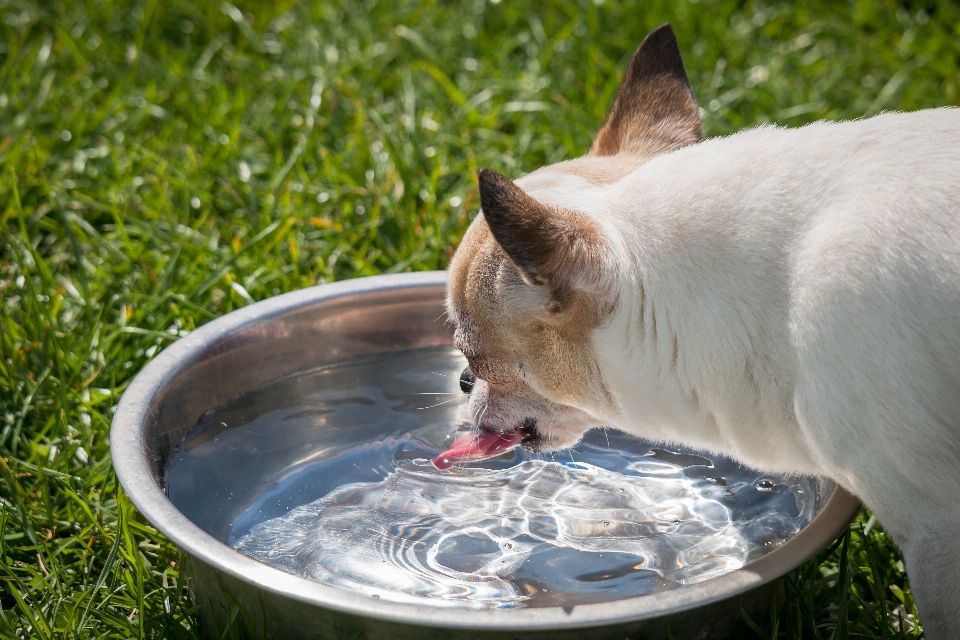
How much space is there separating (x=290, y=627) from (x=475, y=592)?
614 millimetres

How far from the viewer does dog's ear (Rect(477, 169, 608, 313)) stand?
7.77ft

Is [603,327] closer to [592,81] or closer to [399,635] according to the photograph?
[399,635]

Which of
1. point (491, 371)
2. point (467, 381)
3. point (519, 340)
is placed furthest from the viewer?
point (467, 381)

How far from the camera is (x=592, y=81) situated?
6.42m

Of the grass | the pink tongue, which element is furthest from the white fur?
the grass

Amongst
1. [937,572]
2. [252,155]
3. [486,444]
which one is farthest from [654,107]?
[252,155]

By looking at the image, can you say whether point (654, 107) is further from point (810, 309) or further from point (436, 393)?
point (436, 393)

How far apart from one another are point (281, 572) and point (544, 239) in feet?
3.28

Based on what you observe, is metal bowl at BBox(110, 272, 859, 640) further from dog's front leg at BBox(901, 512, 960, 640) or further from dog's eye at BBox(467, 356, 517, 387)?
dog's eye at BBox(467, 356, 517, 387)

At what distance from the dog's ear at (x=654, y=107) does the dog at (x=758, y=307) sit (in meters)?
0.12

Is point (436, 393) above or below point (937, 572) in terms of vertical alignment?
below

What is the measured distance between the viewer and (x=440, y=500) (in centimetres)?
356

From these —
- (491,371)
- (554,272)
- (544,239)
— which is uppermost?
(544,239)

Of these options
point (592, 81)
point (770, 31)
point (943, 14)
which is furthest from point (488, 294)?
point (943, 14)
